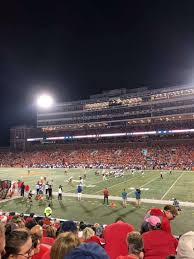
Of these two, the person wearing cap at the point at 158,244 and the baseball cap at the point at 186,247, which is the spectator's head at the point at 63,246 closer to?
the baseball cap at the point at 186,247

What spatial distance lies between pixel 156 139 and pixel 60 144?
97.2ft

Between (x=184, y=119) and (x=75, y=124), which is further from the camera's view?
(x=75, y=124)

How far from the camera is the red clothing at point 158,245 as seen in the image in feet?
14.4

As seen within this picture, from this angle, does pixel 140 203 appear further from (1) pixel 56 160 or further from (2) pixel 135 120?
(2) pixel 135 120

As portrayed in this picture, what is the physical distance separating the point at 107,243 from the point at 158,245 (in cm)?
87

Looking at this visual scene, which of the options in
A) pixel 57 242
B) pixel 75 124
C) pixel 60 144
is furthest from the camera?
pixel 75 124

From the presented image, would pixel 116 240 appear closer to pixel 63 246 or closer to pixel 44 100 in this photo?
pixel 63 246

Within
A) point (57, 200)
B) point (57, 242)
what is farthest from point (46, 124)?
point (57, 242)

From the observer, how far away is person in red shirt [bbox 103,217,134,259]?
4.80 meters

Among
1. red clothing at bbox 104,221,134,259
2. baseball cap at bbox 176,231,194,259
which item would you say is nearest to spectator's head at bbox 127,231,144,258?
baseball cap at bbox 176,231,194,259

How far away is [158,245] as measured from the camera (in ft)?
14.7

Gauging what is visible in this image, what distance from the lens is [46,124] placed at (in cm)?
9744

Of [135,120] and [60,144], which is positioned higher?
[135,120]

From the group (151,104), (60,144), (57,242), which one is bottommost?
(57,242)
